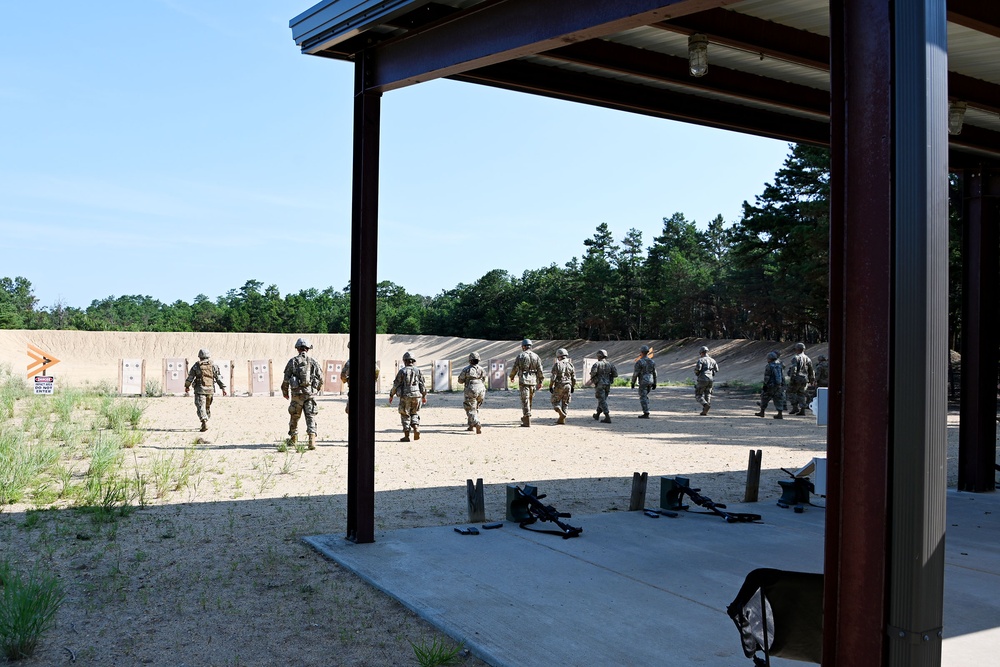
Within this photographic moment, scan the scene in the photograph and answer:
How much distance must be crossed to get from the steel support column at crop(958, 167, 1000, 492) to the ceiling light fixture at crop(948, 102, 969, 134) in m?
2.31

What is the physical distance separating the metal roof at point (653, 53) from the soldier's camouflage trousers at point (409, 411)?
874 cm

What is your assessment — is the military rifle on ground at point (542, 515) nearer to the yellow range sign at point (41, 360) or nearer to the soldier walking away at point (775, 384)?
the soldier walking away at point (775, 384)

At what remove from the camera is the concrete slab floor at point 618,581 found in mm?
4473

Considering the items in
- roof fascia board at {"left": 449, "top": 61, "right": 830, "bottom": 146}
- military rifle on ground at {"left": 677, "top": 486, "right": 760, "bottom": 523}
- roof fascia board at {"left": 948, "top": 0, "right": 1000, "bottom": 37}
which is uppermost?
roof fascia board at {"left": 449, "top": 61, "right": 830, "bottom": 146}

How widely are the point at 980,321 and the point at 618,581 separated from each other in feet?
21.8

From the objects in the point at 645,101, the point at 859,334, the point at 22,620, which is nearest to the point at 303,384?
the point at 645,101

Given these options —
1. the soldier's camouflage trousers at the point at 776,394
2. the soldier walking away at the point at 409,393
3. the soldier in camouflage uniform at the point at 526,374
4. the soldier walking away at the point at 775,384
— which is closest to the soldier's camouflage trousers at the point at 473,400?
the soldier in camouflage uniform at the point at 526,374

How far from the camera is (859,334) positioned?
289 cm

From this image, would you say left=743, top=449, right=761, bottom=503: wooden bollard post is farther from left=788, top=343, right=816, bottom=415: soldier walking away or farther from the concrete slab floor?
left=788, top=343, right=816, bottom=415: soldier walking away

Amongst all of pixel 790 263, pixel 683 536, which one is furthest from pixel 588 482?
pixel 790 263

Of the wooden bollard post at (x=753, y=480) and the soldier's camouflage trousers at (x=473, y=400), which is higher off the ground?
the soldier's camouflage trousers at (x=473, y=400)

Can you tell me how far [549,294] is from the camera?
5875cm

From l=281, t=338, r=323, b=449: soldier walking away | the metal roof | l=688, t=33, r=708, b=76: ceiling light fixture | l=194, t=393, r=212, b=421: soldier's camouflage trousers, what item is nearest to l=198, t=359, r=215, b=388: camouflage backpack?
l=194, t=393, r=212, b=421: soldier's camouflage trousers

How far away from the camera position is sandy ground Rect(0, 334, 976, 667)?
473 centimetres
